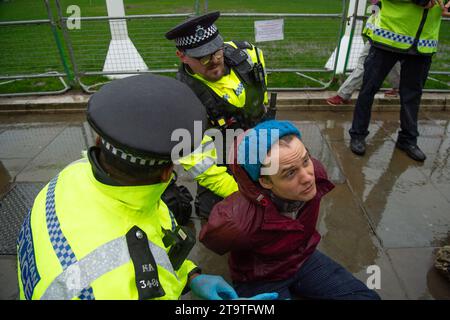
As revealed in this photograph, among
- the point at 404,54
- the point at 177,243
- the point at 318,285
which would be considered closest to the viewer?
the point at 177,243

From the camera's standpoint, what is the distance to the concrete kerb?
4.98 metres

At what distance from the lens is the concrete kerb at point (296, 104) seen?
16.3ft

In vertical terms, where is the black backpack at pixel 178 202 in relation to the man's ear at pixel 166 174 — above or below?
below

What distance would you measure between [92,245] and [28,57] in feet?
25.3

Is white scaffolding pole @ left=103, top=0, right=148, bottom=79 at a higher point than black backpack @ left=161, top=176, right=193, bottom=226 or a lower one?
higher

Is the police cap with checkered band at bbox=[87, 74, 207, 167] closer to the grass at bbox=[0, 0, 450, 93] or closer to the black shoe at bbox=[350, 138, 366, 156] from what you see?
the black shoe at bbox=[350, 138, 366, 156]

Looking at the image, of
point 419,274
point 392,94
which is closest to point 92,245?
point 419,274

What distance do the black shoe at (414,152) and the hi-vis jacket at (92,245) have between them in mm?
3452

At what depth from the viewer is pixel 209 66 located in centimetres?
255

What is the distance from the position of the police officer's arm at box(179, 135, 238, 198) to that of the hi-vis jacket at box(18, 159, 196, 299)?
0.99 meters

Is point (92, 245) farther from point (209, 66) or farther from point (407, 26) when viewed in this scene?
point (407, 26)

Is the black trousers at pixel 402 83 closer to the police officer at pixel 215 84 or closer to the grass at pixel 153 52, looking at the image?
the police officer at pixel 215 84

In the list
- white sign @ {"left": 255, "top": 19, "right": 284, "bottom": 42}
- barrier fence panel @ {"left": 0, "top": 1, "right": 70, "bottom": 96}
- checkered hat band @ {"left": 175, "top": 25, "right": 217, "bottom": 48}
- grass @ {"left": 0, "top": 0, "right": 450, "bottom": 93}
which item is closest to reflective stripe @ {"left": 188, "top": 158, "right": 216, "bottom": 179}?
checkered hat band @ {"left": 175, "top": 25, "right": 217, "bottom": 48}

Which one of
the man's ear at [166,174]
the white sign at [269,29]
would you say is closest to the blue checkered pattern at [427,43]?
the white sign at [269,29]
